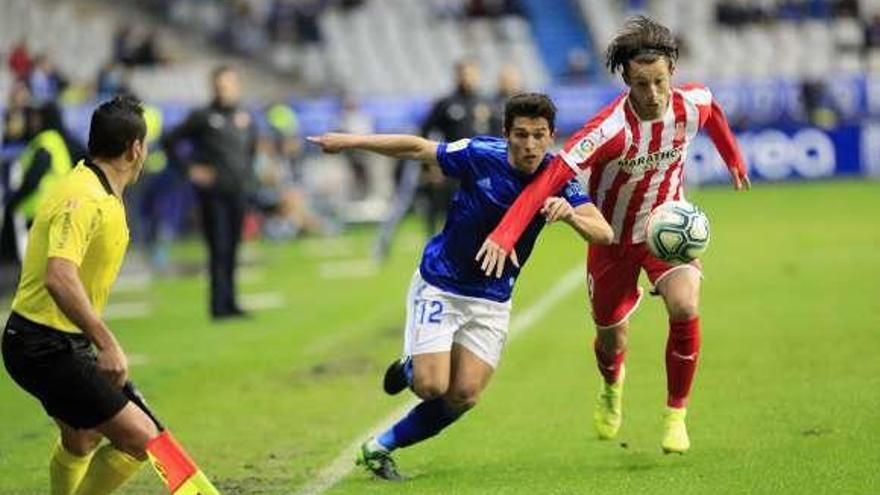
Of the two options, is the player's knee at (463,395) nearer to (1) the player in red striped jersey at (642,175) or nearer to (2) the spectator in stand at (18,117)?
(1) the player in red striped jersey at (642,175)

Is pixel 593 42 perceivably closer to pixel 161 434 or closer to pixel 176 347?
pixel 176 347

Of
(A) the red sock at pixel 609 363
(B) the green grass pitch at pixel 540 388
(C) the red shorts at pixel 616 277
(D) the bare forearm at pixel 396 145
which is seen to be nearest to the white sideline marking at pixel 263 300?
(B) the green grass pitch at pixel 540 388

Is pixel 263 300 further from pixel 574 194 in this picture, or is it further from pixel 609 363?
pixel 574 194

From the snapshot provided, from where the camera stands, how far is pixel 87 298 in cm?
804

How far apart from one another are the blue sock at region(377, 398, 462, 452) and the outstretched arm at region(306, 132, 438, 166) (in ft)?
4.24

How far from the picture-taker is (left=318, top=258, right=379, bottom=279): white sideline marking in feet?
76.4

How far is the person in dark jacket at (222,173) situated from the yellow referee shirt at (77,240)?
1045 centimetres

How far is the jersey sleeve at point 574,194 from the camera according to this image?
980 cm

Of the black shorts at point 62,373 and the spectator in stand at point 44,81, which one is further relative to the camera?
the spectator in stand at point 44,81

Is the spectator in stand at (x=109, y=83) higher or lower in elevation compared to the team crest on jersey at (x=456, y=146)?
lower

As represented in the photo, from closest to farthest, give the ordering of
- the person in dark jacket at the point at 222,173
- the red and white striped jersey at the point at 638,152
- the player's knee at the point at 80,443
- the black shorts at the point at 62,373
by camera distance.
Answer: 1. the black shorts at the point at 62,373
2. the player's knee at the point at 80,443
3. the red and white striped jersey at the point at 638,152
4. the person in dark jacket at the point at 222,173

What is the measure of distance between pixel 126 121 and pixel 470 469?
3175mm

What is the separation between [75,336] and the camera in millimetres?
8305


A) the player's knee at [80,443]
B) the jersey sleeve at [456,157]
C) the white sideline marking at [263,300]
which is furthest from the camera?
the white sideline marking at [263,300]
